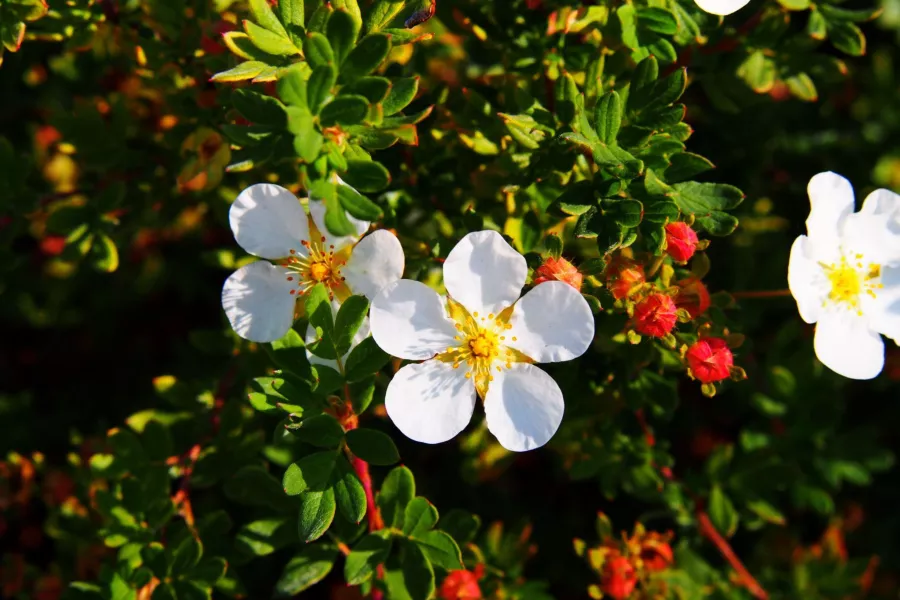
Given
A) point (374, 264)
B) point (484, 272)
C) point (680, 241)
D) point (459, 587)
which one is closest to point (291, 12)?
point (374, 264)

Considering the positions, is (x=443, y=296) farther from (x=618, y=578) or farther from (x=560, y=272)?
(x=618, y=578)

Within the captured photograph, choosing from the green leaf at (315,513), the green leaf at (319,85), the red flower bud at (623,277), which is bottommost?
the green leaf at (315,513)

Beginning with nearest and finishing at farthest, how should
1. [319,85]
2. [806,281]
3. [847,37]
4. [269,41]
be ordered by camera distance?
1. [319,85]
2. [269,41]
3. [806,281]
4. [847,37]

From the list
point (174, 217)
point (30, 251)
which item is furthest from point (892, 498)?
point (30, 251)

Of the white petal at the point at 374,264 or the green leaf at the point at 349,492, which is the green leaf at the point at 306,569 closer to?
the green leaf at the point at 349,492

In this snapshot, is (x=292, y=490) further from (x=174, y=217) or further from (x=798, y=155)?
(x=798, y=155)

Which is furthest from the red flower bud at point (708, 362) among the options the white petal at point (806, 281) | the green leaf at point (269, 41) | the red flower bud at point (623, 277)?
the green leaf at point (269, 41)
